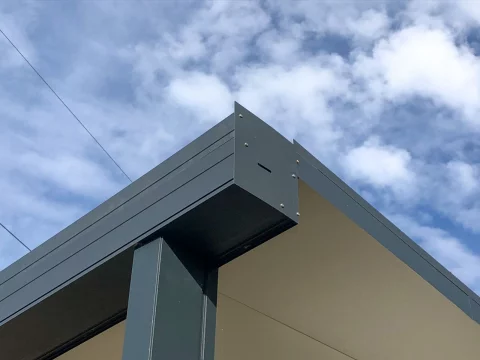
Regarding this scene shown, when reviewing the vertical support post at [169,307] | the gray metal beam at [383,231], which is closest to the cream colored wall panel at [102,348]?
the vertical support post at [169,307]

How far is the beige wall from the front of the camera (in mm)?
2260

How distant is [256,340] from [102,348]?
0.68 m

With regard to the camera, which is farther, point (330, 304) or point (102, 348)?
point (102, 348)

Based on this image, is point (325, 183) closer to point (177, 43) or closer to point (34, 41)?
point (177, 43)

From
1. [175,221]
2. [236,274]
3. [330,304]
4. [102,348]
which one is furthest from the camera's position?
[102,348]

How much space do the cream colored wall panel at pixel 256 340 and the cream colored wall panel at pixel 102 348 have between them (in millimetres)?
425

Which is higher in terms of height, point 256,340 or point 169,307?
point 256,340

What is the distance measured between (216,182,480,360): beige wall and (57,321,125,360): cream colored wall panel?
0.43 metres

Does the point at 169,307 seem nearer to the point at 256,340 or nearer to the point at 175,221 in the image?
the point at 175,221

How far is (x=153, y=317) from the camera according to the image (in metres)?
1.78

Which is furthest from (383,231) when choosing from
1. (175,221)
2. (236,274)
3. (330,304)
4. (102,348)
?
(102,348)

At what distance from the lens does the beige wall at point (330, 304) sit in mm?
2260

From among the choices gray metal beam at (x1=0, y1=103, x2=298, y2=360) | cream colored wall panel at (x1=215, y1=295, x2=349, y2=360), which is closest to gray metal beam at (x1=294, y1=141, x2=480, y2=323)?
gray metal beam at (x1=0, y1=103, x2=298, y2=360)

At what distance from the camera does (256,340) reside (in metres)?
2.90
